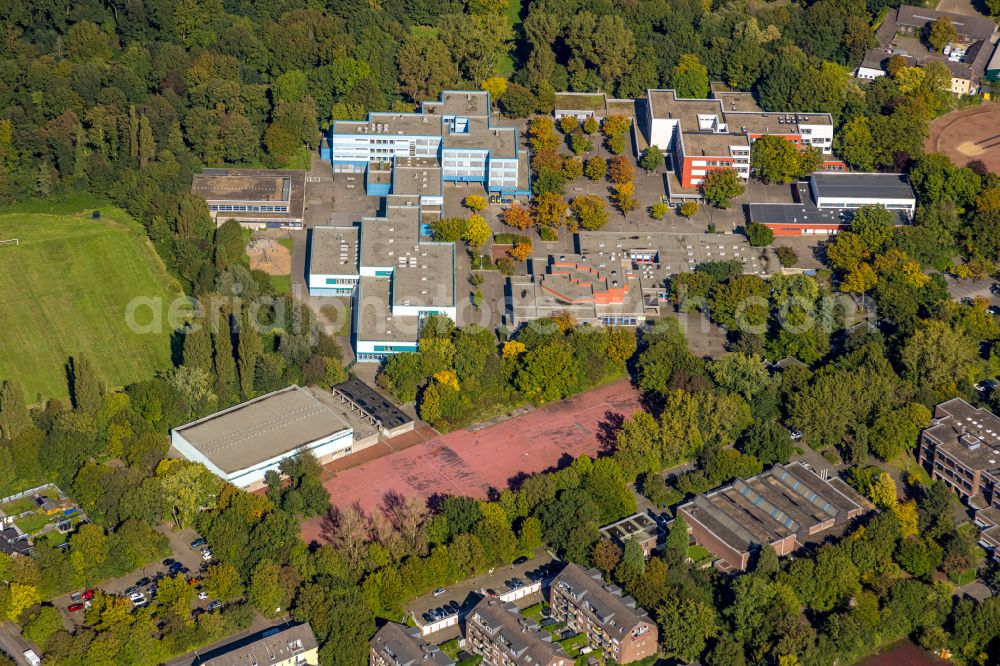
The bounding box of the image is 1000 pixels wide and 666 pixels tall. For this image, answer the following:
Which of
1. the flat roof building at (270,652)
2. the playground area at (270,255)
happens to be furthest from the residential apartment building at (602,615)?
the playground area at (270,255)

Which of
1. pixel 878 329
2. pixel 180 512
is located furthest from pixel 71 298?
pixel 878 329

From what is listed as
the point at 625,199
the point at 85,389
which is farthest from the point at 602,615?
the point at 625,199

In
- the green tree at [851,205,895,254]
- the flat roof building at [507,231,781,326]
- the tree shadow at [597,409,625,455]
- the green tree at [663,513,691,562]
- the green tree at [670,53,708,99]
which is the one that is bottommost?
the green tree at [663,513,691,562]

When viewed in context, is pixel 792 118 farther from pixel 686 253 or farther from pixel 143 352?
pixel 143 352

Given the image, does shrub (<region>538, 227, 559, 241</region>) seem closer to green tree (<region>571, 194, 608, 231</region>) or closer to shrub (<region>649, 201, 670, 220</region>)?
green tree (<region>571, 194, 608, 231</region>)

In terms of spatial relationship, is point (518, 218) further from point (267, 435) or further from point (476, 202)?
point (267, 435)

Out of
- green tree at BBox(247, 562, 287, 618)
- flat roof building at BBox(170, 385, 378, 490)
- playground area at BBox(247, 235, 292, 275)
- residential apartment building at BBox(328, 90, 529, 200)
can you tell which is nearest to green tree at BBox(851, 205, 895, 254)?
residential apartment building at BBox(328, 90, 529, 200)

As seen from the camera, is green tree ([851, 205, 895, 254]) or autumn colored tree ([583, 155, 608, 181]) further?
autumn colored tree ([583, 155, 608, 181])
